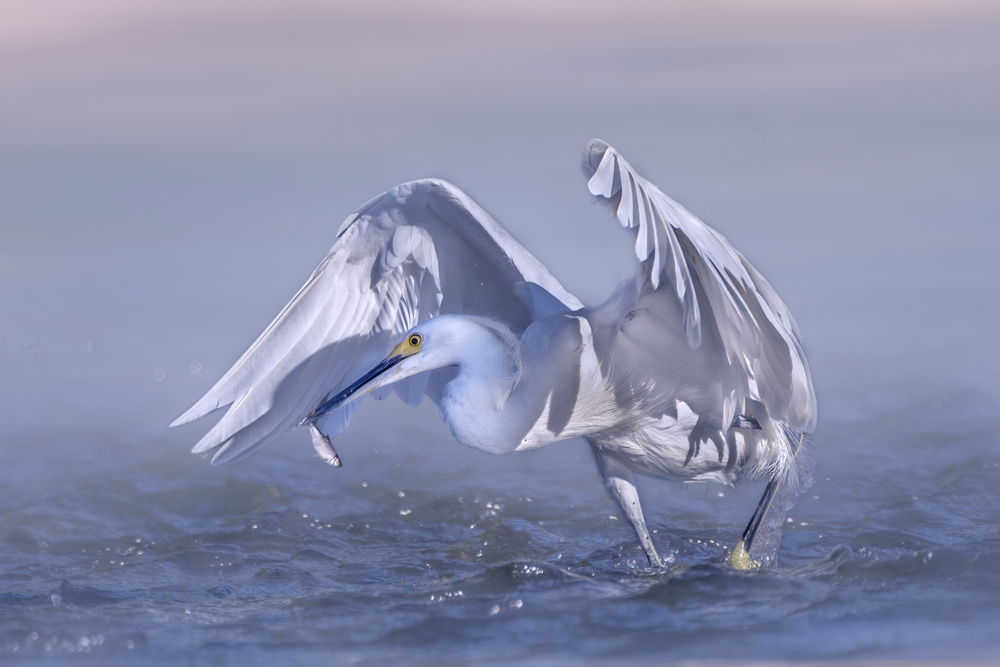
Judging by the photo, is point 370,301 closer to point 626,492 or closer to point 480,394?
point 480,394

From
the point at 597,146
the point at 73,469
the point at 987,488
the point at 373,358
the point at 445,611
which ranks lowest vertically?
the point at 987,488

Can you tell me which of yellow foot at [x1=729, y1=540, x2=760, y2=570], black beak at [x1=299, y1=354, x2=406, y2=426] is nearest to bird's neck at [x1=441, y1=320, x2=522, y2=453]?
black beak at [x1=299, y1=354, x2=406, y2=426]

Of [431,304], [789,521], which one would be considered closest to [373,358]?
[431,304]

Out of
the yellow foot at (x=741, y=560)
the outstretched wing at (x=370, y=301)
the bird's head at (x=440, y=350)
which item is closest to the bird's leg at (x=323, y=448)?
the bird's head at (x=440, y=350)

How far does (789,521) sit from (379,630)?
10.0ft

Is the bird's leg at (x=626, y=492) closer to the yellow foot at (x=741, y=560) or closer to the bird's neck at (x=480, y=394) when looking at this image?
the yellow foot at (x=741, y=560)

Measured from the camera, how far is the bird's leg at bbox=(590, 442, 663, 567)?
5621 millimetres

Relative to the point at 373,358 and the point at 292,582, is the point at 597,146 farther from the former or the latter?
the point at 292,582

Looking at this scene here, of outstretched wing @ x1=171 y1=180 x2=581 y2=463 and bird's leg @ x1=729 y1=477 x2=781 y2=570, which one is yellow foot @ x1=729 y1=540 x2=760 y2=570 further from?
outstretched wing @ x1=171 y1=180 x2=581 y2=463

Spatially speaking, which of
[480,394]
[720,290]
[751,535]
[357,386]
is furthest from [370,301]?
[751,535]

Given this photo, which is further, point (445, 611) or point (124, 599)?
point (124, 599)

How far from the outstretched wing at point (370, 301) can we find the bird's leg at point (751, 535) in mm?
1392

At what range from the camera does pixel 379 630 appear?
4.41 meters

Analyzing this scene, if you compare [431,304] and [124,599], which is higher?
[431,304]
